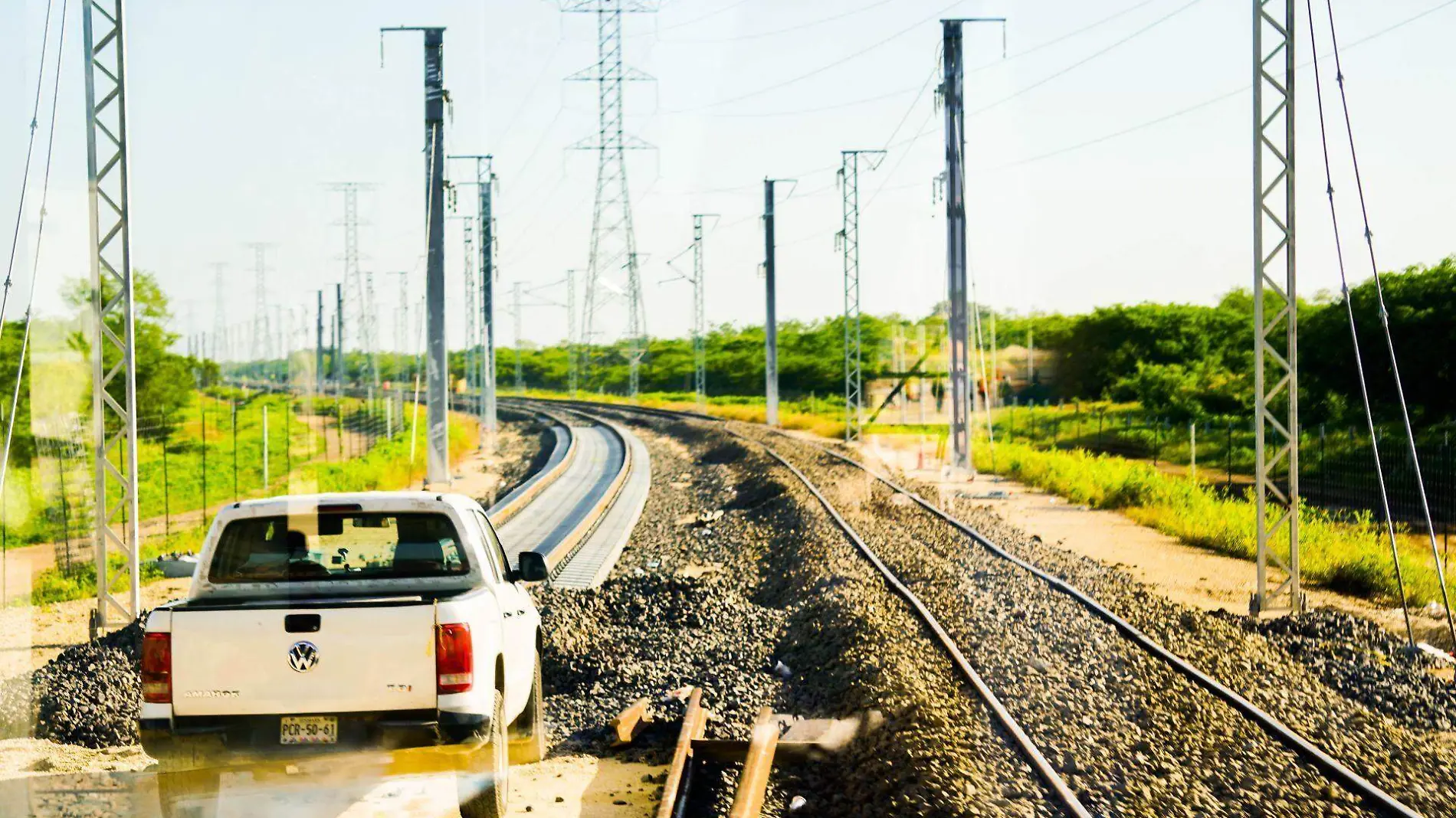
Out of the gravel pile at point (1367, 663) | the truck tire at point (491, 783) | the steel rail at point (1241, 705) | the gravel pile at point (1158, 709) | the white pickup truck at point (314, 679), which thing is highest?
the white pickup truck at point (314, 679)

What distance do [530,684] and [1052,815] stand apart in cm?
334

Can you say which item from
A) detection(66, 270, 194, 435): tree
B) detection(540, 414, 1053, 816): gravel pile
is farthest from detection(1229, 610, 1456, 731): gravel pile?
detection(66, 270, 194, 435): tree

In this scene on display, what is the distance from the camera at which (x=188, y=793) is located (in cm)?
795

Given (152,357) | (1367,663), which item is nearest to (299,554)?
(1367,663)

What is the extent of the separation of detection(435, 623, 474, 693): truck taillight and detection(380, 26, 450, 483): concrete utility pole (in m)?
25.0

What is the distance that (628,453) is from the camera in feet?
151

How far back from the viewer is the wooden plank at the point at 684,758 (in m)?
7.90

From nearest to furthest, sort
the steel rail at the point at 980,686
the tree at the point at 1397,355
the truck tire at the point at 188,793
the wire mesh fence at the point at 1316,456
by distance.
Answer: the truck tire at the point at 188,793
the steel rail at the point at 980,686
the wire mesh fence at the point at 1316,456
the tree at the point at 1397,355

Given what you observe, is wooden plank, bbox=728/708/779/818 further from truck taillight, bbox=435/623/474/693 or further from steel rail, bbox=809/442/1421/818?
steel rail, bbox=809/442/1421/818

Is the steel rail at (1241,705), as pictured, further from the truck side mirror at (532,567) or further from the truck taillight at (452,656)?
the truck taillight at (452,656)

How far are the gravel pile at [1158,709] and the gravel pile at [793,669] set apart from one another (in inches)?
21.7

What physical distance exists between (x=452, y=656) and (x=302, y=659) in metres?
0.73

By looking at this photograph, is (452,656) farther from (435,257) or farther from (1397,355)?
(1397,355)

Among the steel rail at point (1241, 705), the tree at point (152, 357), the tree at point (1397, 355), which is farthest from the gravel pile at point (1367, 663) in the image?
the tree at point (152, 357)
